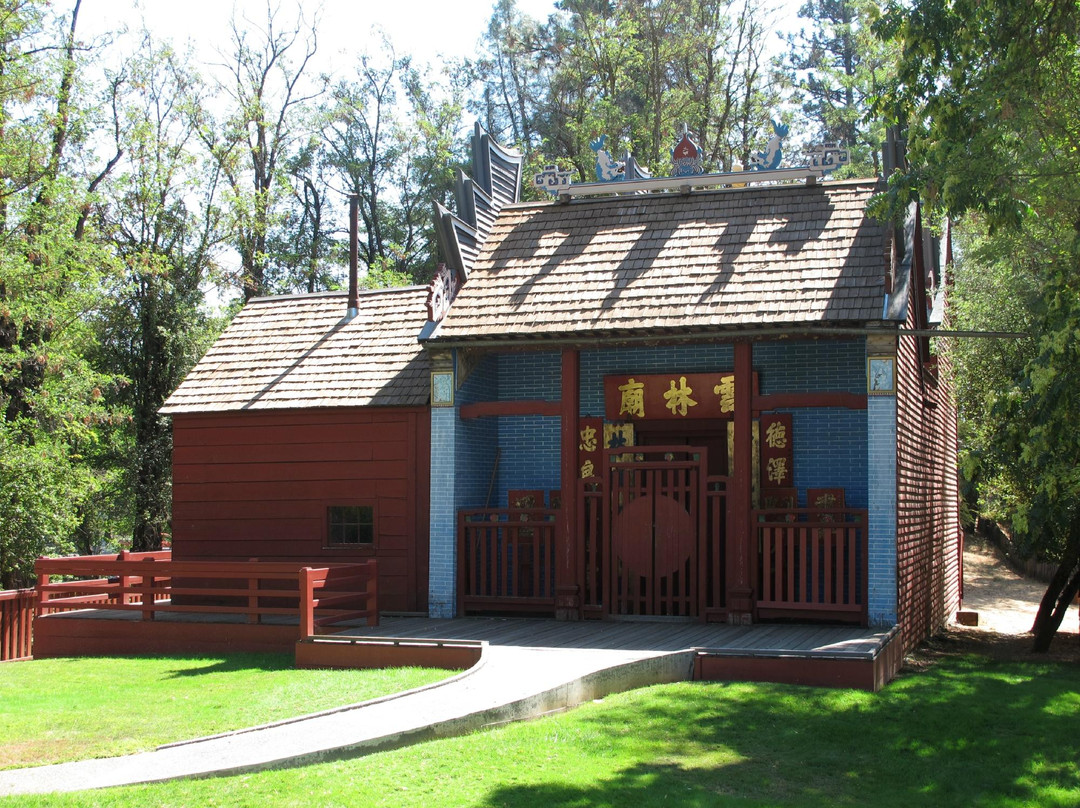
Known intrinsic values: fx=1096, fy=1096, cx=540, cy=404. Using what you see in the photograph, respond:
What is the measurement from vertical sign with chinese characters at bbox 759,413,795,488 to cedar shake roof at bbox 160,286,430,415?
14.6 feet

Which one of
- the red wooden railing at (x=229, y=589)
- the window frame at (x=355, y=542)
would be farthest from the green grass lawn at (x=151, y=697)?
the window frame at (x=355, y=542)

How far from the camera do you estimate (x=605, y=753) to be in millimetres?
7574

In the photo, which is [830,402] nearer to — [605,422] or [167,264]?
[605,422]

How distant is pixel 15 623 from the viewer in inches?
640

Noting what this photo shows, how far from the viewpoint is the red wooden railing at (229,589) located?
12406mm

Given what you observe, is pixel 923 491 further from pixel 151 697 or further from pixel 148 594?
pixel 148 594

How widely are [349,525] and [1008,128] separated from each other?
9329mm

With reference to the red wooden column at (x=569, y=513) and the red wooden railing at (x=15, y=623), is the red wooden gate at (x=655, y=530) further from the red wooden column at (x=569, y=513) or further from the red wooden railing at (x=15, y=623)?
the red wooden railing at (x=15, y=623)

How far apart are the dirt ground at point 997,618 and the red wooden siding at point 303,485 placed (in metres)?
→ 6.46

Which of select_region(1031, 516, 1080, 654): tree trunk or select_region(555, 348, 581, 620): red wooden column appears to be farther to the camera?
select_region(1031, 516, 1080, 654): tree trunk

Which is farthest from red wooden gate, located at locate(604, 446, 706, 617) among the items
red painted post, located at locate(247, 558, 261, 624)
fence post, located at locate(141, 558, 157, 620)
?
fence post, located at locate(141, 558, 157, 620)

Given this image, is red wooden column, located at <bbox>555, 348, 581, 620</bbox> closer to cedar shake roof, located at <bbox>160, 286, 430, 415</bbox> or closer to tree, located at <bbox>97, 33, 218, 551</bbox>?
cedar shake roof, located at <bbox>160, 286, 430, 415</bbox>

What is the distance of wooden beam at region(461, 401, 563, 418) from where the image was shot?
13453 millimetres

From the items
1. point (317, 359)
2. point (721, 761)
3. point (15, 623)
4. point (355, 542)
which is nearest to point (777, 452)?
point (355, 542)
